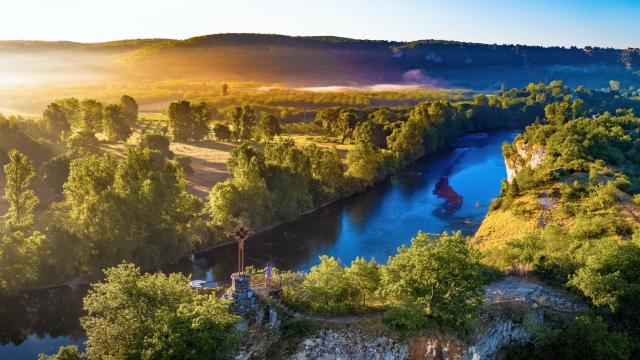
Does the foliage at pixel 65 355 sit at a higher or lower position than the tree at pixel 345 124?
lower

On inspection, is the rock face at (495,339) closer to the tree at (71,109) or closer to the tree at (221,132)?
the tree at (221,132)

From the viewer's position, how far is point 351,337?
116 feet

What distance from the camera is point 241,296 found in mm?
35125

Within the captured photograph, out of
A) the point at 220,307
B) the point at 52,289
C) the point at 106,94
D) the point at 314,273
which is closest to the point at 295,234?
the point at 52,289

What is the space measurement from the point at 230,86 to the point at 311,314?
171806mm

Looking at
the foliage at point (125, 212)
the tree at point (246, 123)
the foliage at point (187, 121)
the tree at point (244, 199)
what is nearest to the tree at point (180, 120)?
the foliage at point (187, 121)


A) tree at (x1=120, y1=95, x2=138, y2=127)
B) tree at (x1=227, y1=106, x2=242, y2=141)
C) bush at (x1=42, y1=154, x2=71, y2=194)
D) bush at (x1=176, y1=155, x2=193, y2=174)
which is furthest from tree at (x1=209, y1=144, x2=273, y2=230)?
tree at (x1=120, y1=95, x2=138, y2=127)

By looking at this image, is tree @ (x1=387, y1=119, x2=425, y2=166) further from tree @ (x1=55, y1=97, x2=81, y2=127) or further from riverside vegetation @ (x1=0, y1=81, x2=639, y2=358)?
tree @ (x1=55, y1=97, x2=81, y2=127)

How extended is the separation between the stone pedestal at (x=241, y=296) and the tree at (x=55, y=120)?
330 ft

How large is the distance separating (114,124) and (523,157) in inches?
3551

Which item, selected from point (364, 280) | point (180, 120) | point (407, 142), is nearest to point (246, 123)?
point (180, 120)

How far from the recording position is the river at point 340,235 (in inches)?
2064

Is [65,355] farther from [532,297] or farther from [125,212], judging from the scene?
[532,297]

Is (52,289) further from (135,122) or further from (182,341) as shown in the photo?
(135,122)
